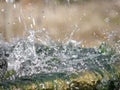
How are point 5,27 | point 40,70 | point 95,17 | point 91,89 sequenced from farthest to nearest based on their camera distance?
point 95,17, point 5,27, point 40,70, point 91,89

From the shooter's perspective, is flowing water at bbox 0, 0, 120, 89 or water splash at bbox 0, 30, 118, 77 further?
water splash at bbox 0, 30, 118, 77

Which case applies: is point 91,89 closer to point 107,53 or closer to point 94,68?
point 94,68

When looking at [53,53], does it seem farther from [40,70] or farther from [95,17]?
[95,17]

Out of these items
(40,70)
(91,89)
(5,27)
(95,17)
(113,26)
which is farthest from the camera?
(95,17)

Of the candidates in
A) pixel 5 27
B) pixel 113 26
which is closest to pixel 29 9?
pixel 5 27

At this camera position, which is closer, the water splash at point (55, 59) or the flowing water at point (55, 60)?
the flowing water at point (55, 60)

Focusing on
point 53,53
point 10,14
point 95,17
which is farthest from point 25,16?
point 53,53

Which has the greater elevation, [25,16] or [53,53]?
[53,53]

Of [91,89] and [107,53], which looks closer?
[91,89]

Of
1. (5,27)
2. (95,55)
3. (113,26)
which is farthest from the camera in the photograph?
(113,26)
